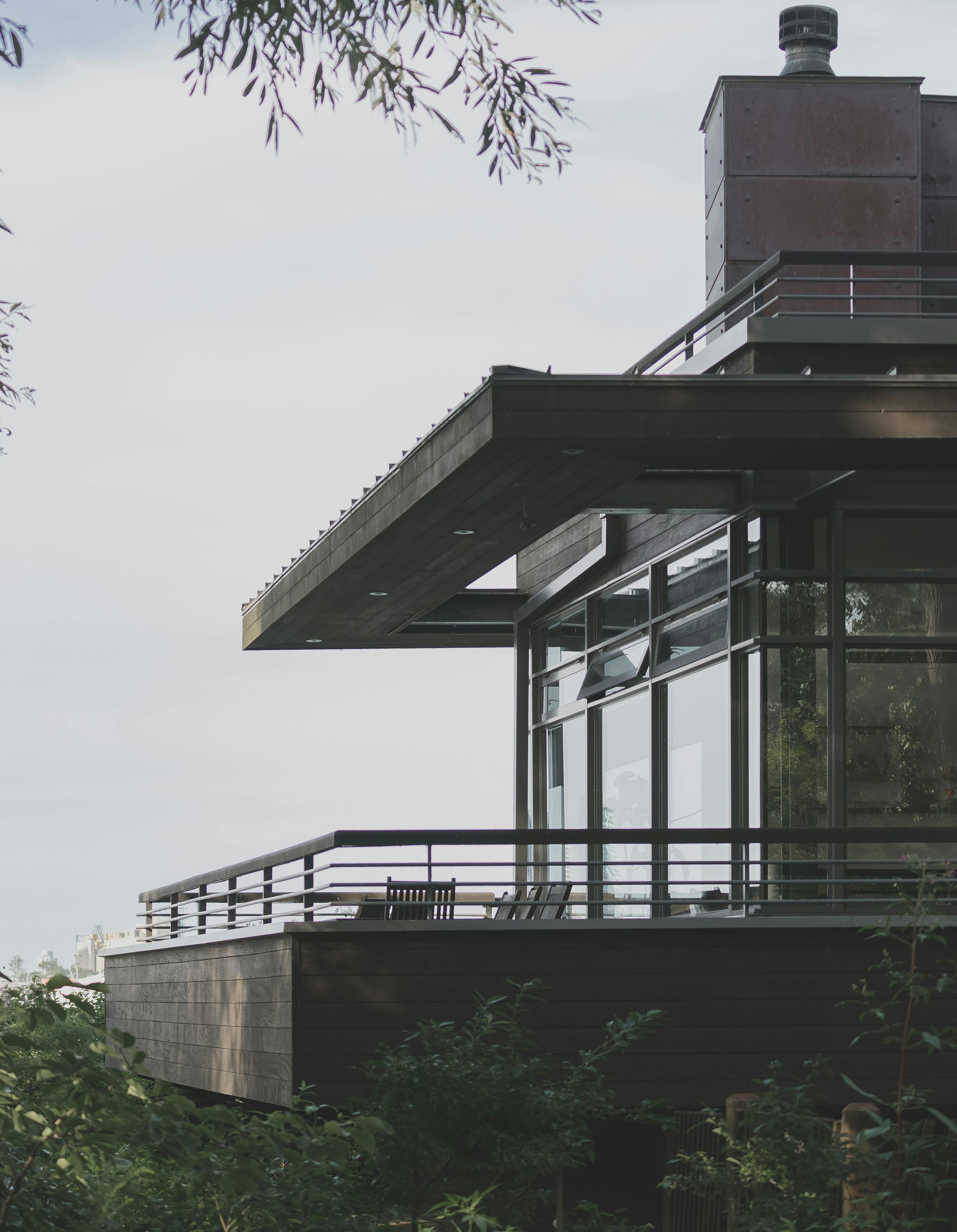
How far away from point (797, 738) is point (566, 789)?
5066 millimetres

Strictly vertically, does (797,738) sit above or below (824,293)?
Answer: below

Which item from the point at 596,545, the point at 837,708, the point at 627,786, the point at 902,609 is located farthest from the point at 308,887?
the point at 596,545

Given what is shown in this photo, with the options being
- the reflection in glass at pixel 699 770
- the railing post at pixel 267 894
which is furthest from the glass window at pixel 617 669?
the railing post at pixel 267 894

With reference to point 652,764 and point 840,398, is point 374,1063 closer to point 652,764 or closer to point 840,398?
point 840,398

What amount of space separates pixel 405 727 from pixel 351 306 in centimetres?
1356

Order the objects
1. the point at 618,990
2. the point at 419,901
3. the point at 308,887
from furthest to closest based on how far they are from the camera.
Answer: the point at 419,901 < the point at 308,887 < the point at 618,990

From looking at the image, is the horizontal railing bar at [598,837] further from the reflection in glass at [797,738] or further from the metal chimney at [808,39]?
the metal chimney at [808,39]

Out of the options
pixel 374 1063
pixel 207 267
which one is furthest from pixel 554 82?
pixel 374 1063

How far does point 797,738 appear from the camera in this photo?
10781 mm

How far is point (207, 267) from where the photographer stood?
764cm

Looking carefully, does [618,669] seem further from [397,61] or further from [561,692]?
[397,61]

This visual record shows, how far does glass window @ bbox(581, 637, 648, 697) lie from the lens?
1332 cm

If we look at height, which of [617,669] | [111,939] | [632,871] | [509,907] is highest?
[617,669]

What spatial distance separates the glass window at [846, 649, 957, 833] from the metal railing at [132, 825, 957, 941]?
351 mm
